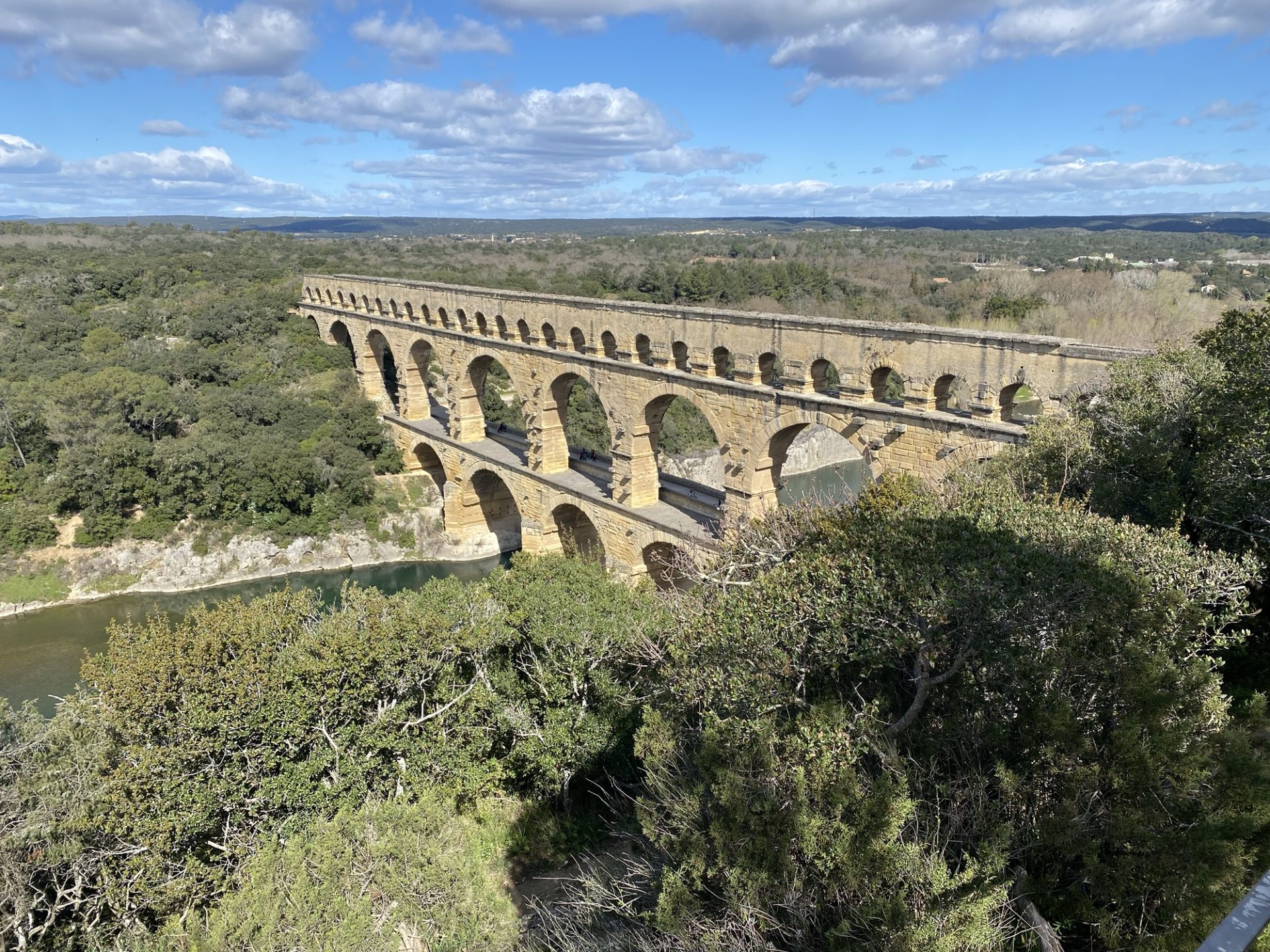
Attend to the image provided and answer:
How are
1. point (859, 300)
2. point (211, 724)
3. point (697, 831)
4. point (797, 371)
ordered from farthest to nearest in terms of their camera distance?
1. point (859, 300)
2. point (797, 371)
3. point (211, 724)
4. point (697, 831)

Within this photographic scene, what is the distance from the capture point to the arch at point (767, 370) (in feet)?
54.3

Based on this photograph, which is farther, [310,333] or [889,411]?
[310,333]

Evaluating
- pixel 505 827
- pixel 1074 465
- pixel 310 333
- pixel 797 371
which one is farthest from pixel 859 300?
pixel 505 827

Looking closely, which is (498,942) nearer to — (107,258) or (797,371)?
(797,371)

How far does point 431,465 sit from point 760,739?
25333 millimetres

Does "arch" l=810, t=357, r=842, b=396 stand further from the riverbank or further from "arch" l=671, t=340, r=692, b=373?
the riverbank

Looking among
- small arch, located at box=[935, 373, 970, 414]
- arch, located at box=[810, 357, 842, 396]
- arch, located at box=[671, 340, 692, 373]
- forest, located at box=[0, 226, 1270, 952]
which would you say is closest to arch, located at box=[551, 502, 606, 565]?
arch, located at box=[671, 340, 692, 373]

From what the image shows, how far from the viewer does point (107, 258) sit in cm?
5344

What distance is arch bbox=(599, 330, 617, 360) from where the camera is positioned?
2028 cm

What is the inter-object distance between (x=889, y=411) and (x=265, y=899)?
11.6m

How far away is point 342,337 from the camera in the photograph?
39812 mm

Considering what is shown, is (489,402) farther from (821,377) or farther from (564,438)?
(821,377)

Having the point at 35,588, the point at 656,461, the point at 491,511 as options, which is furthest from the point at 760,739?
the point at 35,588

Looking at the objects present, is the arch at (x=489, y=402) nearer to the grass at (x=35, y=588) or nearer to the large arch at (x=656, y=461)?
the large arch at (x=656, y=461)
